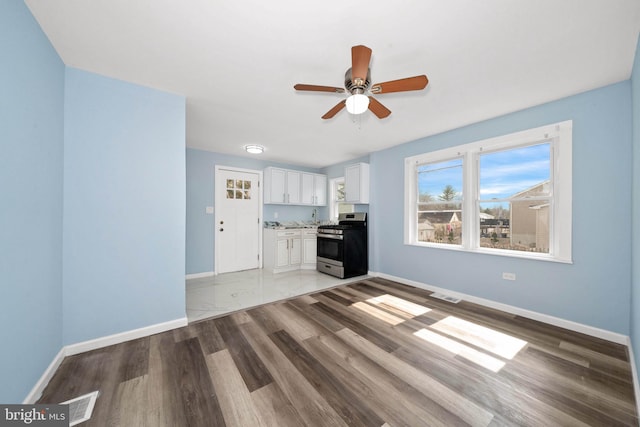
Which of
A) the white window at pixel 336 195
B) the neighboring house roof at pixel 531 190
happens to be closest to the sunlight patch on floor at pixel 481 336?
the neighboring house roof at pixel 531 190

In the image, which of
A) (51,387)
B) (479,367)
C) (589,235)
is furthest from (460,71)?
(51,387)

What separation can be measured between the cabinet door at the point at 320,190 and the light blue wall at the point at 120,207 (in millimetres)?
3688

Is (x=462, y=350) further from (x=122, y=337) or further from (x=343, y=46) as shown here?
(x=122, y=337)

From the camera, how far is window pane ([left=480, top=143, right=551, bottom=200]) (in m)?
2.62

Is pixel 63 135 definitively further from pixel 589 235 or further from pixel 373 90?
pixel 589 235

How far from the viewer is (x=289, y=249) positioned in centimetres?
487

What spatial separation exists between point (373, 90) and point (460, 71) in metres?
0.96

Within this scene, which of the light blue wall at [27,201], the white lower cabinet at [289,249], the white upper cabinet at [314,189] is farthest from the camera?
the white upper cabinet at [314,189]

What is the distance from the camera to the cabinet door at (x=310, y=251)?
5.02 metres

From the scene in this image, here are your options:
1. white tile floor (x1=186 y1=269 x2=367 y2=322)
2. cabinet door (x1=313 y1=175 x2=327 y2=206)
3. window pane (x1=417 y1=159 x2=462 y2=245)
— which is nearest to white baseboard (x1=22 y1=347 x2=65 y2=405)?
white tile floor (x1=186 y1=269 x2=367 y2=322)

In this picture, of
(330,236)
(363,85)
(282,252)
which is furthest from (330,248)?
(363,85)

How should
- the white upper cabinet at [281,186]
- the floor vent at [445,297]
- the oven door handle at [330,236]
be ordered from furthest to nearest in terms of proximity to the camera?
1. the white upper cabinet at [281,186]
2. the oven door handle at [330,236]
3. the floor vent at [445,297]

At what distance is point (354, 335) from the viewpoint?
2250 mm

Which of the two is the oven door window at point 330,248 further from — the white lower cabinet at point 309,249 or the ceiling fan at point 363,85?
the ceiling fan at point 363,85
